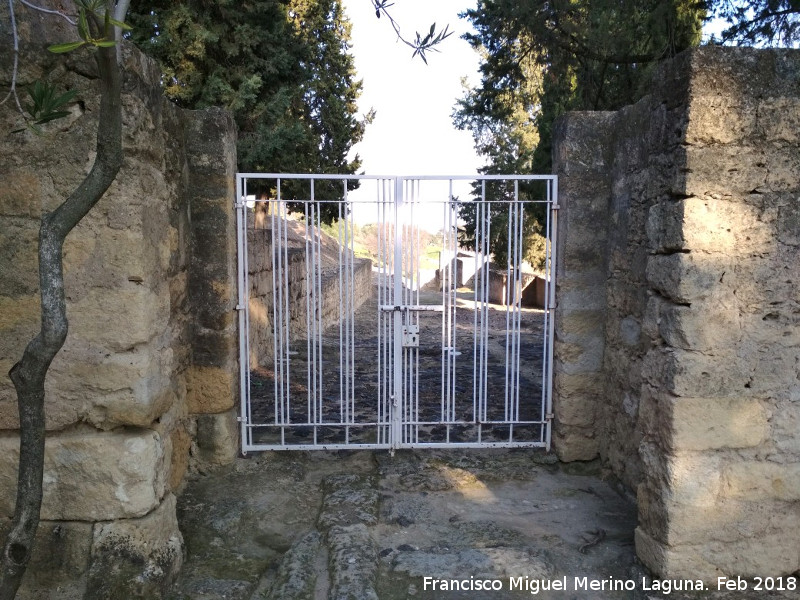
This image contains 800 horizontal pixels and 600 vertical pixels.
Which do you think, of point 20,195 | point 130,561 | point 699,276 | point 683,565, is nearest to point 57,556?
point 130,561

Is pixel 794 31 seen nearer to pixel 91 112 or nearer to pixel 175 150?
pixel 175 150

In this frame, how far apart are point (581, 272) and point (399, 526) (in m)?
1.99

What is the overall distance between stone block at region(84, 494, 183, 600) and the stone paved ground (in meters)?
0.15

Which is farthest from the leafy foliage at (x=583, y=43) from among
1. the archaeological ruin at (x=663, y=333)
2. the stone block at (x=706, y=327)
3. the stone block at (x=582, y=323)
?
the stone block at (x=706, y=327)

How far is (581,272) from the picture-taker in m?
4.19

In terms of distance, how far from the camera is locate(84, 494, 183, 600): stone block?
269 cm

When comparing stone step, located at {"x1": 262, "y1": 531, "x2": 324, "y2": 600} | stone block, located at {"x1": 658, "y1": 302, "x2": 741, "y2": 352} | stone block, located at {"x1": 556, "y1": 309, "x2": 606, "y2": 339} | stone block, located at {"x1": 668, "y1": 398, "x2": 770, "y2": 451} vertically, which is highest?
stone block, located at {"x1": 658, "y1": 302, "x2": 741, "y2": 352}

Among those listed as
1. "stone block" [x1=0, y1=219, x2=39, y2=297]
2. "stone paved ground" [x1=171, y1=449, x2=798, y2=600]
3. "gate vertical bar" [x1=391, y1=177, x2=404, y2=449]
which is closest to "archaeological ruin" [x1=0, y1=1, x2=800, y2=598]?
"stone block" [x1=0, y1=219, x2=39, y2=297]

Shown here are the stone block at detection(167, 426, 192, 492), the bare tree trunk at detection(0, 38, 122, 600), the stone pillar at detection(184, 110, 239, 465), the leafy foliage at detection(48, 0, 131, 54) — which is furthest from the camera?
the stone pillar at detection(184, 110, 239, 465)

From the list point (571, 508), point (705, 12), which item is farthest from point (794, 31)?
point (571, 508)

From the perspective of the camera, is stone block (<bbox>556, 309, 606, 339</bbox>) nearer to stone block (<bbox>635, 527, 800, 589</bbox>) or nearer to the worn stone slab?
stone block (<bbox>635, 527, 800, 589</bbox>)

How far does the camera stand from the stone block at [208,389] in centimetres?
412

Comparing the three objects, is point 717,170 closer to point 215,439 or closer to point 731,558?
point 731,558

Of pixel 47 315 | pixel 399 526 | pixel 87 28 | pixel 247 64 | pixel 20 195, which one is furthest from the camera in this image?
pixel 247 64
